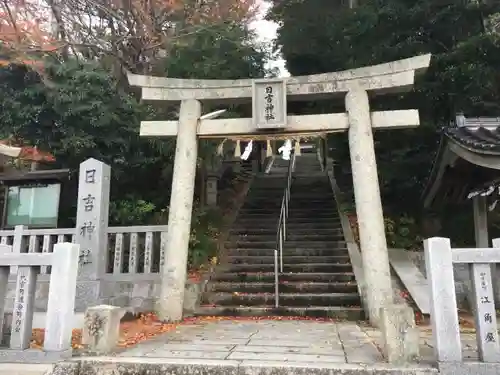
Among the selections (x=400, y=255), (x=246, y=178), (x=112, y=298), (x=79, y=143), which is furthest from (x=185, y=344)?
(x=246, y=178)

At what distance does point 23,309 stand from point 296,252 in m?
7.21

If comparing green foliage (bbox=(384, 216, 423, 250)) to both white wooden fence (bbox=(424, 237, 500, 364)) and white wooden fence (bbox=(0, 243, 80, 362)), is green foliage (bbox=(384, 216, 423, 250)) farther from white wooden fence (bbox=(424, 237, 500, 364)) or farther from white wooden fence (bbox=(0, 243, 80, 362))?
white wooden fence (bbox=(0, 243, 80, 362))

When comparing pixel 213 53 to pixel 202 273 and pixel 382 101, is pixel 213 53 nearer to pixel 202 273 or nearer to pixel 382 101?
pixel 382 101

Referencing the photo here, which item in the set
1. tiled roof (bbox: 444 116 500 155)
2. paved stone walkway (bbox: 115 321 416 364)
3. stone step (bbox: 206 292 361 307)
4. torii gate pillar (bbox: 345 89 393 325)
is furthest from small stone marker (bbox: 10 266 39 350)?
tiled roof (bbox: 444 116 500 155)

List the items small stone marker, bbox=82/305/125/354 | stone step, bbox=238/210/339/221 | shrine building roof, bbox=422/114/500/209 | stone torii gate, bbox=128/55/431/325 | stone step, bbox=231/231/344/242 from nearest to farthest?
small stone marker, bbox=82/305/125/354
shrine building roof, bbox=422/114/500/209
stone torii gate, bbox=128/55/431/325
stone step, bbox=231/231/344/242
stone step, bbox=238/210/339/221

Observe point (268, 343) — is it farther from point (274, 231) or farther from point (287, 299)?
point (274, 231)

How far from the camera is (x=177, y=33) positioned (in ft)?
46.4

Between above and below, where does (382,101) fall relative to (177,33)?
below

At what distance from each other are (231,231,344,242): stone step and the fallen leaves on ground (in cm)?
392

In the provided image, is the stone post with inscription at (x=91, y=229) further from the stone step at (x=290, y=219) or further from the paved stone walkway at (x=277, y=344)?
the stone step at (x=290, y=219)

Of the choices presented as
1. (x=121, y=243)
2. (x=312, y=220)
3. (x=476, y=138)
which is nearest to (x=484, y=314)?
(x=476, y=138)

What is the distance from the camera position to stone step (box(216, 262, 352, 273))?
1012 cm

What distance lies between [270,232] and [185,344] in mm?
6980

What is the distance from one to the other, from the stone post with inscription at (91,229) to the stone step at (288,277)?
2.63 meters
